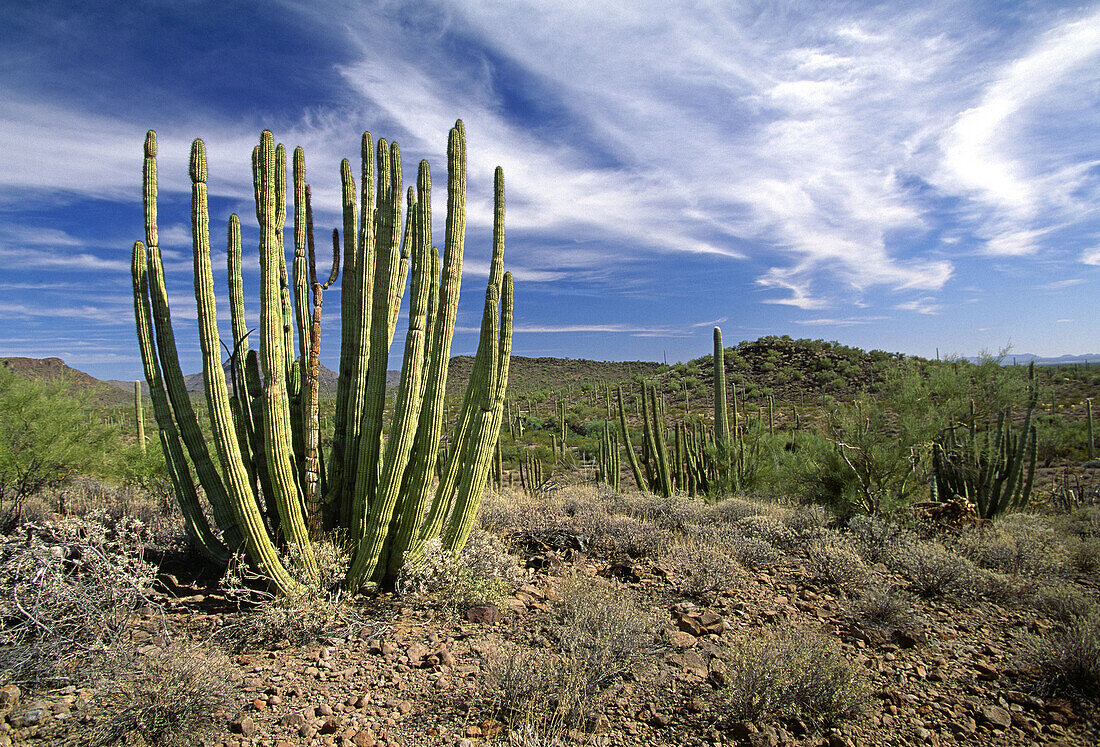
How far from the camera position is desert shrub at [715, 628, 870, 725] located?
349cm

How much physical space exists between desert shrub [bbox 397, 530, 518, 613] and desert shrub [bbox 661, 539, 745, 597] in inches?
73.7

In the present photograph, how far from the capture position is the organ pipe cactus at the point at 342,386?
15.6 feet

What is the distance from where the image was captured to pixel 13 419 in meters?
8.78

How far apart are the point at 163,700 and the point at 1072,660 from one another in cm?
594

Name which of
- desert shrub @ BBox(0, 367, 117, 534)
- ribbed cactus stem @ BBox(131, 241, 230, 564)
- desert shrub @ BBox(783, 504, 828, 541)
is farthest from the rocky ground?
desert shrub @ BBox(0, 367, 117, 534)

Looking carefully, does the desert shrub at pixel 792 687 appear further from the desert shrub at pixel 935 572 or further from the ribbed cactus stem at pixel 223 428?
the ribbed cactus stem at pixel 223 428

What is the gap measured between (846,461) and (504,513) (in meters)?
5.40

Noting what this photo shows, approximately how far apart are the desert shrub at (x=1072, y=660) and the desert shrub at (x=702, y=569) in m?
2.32

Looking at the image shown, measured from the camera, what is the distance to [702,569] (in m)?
5.67

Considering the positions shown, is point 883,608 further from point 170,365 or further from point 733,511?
point 170,365

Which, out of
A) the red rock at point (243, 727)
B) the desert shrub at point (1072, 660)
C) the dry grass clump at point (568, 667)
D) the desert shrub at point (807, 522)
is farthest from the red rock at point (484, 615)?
the desert shrub at point (807, 522)

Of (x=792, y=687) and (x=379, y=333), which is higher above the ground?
(x=379, y=333)

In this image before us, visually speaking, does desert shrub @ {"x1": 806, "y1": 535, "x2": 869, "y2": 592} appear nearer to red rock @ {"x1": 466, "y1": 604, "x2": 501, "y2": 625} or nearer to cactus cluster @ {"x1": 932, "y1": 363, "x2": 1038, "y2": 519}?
red rock @ {"x1": 466, "y1": 604, "x2": 501, "y2": 625}

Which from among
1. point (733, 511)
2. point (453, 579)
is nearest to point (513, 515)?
point (453, 579)
